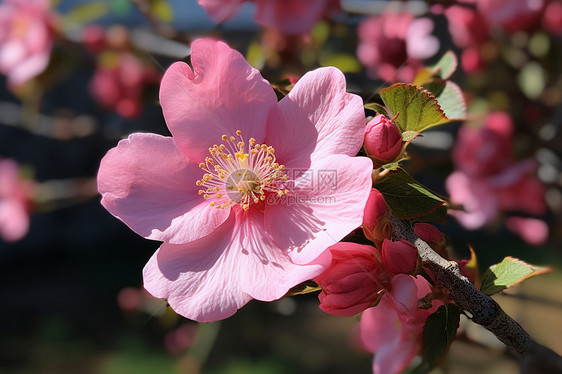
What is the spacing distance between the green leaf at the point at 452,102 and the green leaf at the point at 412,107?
74 mm

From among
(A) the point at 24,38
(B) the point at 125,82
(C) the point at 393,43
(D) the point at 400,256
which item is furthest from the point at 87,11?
(D) the point at 400,256

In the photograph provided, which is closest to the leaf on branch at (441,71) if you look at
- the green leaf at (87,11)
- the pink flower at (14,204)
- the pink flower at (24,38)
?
the green leaf at (87,11)

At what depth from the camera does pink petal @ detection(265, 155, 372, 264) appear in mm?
417

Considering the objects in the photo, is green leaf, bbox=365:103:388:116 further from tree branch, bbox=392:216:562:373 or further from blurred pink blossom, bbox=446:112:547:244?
blurred pink blossom, bbox=446:112:547:244

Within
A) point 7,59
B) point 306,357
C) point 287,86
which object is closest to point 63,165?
point 306,357

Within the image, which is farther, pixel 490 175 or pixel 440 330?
pixel 490 175

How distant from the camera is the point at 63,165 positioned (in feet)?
16.5

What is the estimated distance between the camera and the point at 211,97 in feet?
1.59

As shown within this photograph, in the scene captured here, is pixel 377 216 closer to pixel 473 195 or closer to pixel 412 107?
pixel 412 107

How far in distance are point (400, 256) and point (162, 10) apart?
2.87ft

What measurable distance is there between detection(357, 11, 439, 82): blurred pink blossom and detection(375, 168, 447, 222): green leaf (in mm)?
372

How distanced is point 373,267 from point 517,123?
1462mm

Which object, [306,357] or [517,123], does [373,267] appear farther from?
[306,357]

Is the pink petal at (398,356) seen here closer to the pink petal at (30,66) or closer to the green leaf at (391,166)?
the green leaf at (391,166)
